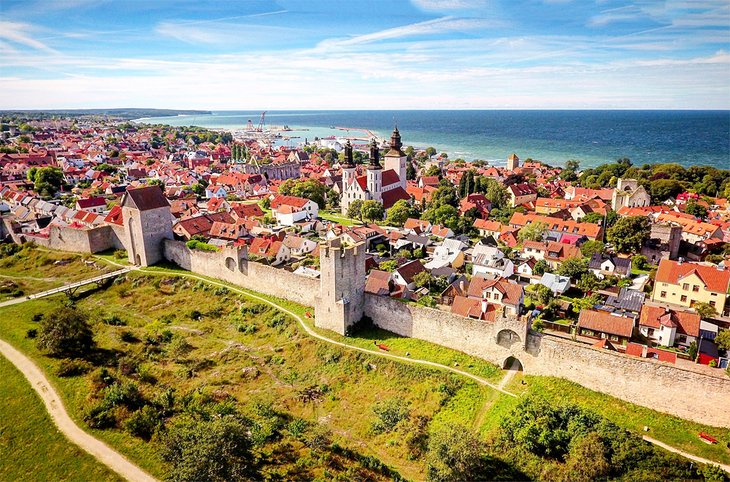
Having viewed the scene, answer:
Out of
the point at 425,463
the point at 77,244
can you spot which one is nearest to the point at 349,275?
the point at 425,463

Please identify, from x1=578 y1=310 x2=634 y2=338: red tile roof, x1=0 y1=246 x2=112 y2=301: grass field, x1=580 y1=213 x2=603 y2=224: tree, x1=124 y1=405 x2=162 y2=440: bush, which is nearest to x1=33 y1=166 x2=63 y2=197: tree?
x1=0 y1=246 x2=112 y2=301: grass field

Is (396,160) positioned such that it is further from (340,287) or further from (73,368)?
(73,368)

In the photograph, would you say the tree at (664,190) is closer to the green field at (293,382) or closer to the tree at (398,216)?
the tree at (398,216)

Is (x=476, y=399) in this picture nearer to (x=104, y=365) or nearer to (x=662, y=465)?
(x=662, y=465)

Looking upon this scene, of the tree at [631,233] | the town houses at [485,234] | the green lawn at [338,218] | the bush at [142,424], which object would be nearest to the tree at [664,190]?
the town houses at [485,234]

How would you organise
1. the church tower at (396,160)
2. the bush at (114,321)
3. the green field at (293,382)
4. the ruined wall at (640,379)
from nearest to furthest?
the green field at (293,382) < the ruined wall at (640,379) < the bush at (114,321) < the church tower at (396,160)

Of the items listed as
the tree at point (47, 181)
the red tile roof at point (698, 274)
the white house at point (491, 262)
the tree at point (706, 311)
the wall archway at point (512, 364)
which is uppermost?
the tree at point (47, 181)

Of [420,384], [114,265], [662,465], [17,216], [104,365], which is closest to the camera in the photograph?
[662,465]

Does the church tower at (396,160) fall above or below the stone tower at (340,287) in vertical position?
above
